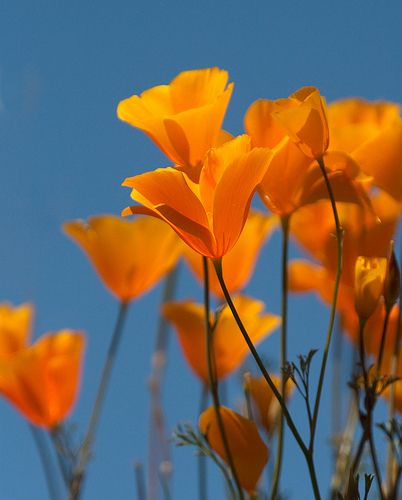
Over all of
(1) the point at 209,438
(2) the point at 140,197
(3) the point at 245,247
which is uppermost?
(3) the point at 245,247

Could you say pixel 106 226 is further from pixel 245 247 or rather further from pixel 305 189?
pixel 305 189

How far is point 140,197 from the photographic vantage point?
55 cm

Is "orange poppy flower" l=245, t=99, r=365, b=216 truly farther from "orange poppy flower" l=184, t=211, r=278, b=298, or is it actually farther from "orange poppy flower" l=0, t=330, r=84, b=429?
"orange poppy flower" l=0, t=330, r=84, b=429

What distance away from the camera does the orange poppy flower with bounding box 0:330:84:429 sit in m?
0.94

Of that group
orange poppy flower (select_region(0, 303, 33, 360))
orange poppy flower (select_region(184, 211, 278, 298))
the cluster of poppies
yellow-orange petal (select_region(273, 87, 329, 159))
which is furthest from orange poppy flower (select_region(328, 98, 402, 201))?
orange poppy flower (select_region(0, 303, 33, 360))

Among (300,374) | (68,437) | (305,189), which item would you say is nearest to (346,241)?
(305,189)

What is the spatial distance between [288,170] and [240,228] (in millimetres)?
119

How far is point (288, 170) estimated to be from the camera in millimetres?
636

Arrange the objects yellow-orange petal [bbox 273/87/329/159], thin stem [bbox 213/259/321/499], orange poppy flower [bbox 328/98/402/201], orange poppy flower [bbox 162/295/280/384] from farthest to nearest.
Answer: orange poppy flower [bbox 162/295/280/384], orange poppy flower [bbox 328/98/402/201], yellow-orange petal [bbox 273/87/329/159], thin stem [bbox 213/259/321/499]

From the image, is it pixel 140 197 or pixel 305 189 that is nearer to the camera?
pixel 140 197

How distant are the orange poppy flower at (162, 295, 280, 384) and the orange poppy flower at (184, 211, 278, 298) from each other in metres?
0.07

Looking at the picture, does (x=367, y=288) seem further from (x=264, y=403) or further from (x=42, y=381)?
(x=42, y=381)

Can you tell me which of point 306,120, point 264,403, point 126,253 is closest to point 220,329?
point 264,403

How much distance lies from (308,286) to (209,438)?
44 cm
